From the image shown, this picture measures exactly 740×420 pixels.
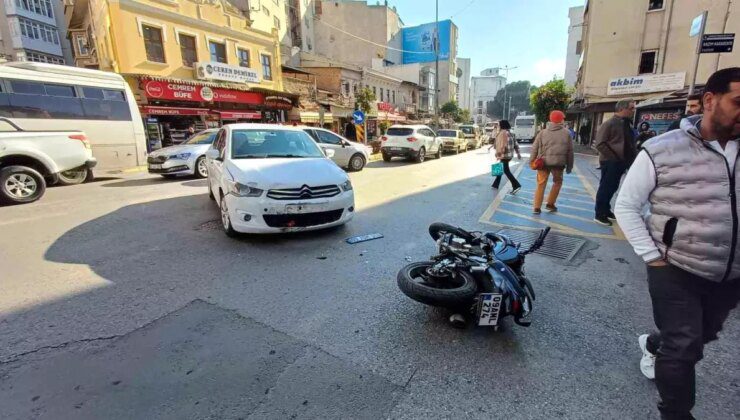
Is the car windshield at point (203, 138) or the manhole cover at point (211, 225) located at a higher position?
the car windshield at point (203, 138)

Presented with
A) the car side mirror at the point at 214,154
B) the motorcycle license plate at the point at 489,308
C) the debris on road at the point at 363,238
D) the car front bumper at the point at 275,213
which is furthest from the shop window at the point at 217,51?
the motorcycle license plate at the point at 489,308

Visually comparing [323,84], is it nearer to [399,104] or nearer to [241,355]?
[399,104]

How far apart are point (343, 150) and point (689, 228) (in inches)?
461

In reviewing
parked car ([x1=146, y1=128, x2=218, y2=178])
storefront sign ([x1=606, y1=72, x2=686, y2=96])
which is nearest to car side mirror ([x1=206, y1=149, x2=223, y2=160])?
parked car ([x1=146, y1=128, x2=218, y2=178])

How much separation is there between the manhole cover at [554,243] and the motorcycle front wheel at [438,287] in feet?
6.02

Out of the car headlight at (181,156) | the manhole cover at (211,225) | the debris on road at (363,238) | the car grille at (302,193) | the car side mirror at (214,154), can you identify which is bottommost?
the debris on road at (363,238)

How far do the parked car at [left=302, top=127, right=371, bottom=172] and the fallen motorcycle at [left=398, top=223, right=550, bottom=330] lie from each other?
9950 mm

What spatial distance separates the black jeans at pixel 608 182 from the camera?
562cm

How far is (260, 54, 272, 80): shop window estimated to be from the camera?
75.9 ft

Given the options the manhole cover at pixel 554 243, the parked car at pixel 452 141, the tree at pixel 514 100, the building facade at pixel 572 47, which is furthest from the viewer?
the tree at pixel 514 100

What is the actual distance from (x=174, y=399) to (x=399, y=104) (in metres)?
43.9

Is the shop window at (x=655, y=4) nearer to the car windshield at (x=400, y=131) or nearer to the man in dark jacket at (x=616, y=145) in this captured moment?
the car windshield at (x=400, y=131)

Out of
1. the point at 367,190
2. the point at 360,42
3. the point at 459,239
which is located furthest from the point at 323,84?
the point at 459,239

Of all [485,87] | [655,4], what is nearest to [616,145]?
[655,4]
